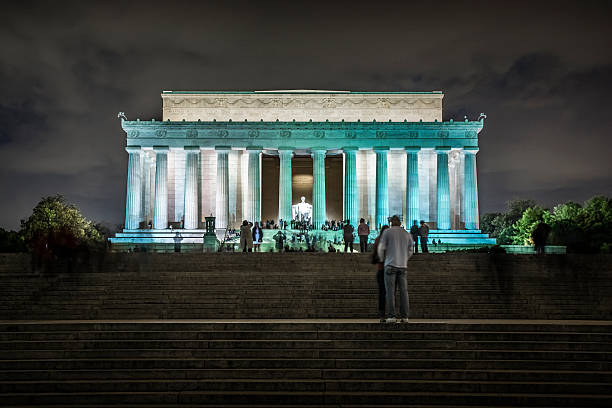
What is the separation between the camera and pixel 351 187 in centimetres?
5119

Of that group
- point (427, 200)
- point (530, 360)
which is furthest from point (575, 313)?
point (427, 200)

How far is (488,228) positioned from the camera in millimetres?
97875

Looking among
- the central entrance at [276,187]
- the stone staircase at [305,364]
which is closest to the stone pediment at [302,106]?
the central entrance at [276,187]

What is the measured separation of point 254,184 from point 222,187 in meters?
→ 2.78

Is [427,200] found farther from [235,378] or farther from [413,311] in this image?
[235,378]

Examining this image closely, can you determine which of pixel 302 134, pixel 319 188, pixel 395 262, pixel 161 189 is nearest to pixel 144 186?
pixel 161 189

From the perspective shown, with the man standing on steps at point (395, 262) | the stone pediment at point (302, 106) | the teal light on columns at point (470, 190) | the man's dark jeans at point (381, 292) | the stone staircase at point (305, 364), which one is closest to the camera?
the stone staircase at point (305, 364)

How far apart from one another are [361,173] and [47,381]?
45.5 meters

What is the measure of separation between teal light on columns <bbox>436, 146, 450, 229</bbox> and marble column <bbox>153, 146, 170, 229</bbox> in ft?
78.2

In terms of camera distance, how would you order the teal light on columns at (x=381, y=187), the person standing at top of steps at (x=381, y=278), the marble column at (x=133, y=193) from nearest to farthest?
the person standing at top of steps at (x=381, y=278), the teal light on columns at (x=381, y=187), the marble column at (x=133, y=193)

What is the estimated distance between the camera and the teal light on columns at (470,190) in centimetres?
5153

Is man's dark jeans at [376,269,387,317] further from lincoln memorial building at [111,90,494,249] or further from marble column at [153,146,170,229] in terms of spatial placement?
marble column at [153,146,170,229]

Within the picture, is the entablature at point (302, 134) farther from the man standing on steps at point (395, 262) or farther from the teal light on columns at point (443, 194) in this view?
the man standing on steps at point (395, 262)

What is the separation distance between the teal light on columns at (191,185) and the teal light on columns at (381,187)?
15858 millimetres
